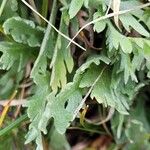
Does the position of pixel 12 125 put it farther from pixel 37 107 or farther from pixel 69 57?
pixel 69 57

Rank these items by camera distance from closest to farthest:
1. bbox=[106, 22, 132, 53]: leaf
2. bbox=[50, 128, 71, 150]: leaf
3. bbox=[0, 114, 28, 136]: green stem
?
1. bbox=[106, 22, 132, 53]: leaf
2. bbox=[0, 114, 28, 136]: green stem
3. bbox=[50, 128, 71, 150]: leaf

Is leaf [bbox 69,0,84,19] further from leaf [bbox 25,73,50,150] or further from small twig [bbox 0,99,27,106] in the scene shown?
small twig [bbox 0,99,27,106]

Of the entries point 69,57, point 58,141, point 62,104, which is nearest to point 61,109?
point 62,104

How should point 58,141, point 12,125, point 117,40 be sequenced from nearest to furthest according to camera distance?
point 117,40 < point 12,125 < point 58,141

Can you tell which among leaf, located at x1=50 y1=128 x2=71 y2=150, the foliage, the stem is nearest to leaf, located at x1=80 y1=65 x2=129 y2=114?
the foliage

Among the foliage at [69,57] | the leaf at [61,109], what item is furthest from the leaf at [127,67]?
the leaf at [61,109]

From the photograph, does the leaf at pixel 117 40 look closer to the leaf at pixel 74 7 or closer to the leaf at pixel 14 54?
the leaf at pixel 74 7
